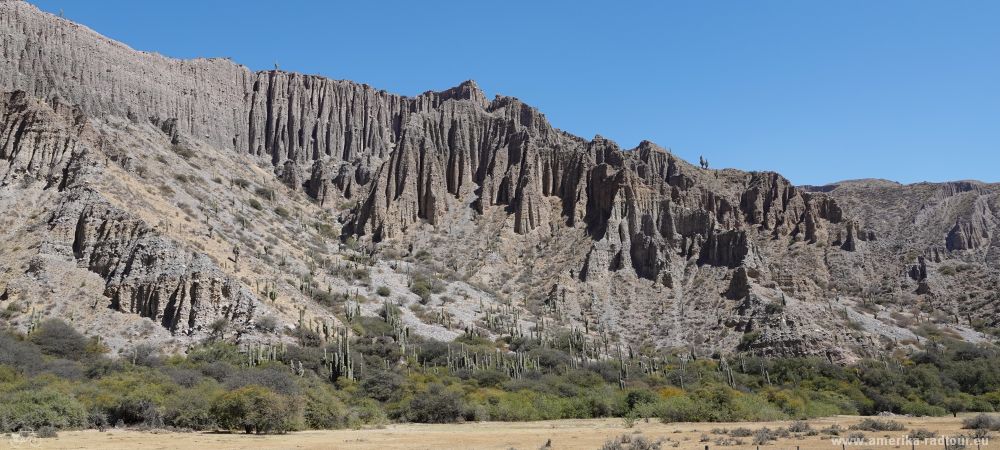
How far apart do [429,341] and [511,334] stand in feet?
33.6

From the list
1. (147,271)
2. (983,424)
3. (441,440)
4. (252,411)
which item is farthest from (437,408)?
(147,271)

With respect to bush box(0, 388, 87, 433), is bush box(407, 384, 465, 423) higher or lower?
lower

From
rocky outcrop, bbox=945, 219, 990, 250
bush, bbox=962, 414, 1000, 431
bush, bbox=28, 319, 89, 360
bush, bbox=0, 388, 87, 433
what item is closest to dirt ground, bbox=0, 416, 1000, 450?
bush, bbox=962, 414, 1000, 431

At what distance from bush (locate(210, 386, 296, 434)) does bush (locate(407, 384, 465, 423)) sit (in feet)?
36.1

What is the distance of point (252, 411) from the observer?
31.6m

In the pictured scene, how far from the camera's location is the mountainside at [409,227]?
6322 centimetres

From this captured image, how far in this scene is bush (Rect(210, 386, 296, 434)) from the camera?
31578mm

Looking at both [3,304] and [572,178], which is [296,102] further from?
[3,304]

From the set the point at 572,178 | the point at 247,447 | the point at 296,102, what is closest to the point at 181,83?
the point at 296,102

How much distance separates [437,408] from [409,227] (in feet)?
221

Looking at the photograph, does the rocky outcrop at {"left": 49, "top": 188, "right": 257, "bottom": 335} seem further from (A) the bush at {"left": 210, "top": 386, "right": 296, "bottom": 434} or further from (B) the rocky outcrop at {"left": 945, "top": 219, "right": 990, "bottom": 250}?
(B) the rocky outcrop at {"left": 945, "top": 219, "right": 990, "bottom": 250}

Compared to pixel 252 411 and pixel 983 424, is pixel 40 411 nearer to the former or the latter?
pixel 252 411

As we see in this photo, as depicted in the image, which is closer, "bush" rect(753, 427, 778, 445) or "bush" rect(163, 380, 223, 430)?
"bush" rect(753, 427, 778, 445)

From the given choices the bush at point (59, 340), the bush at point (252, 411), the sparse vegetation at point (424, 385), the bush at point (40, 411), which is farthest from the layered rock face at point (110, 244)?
the bush at point (252, 411)
